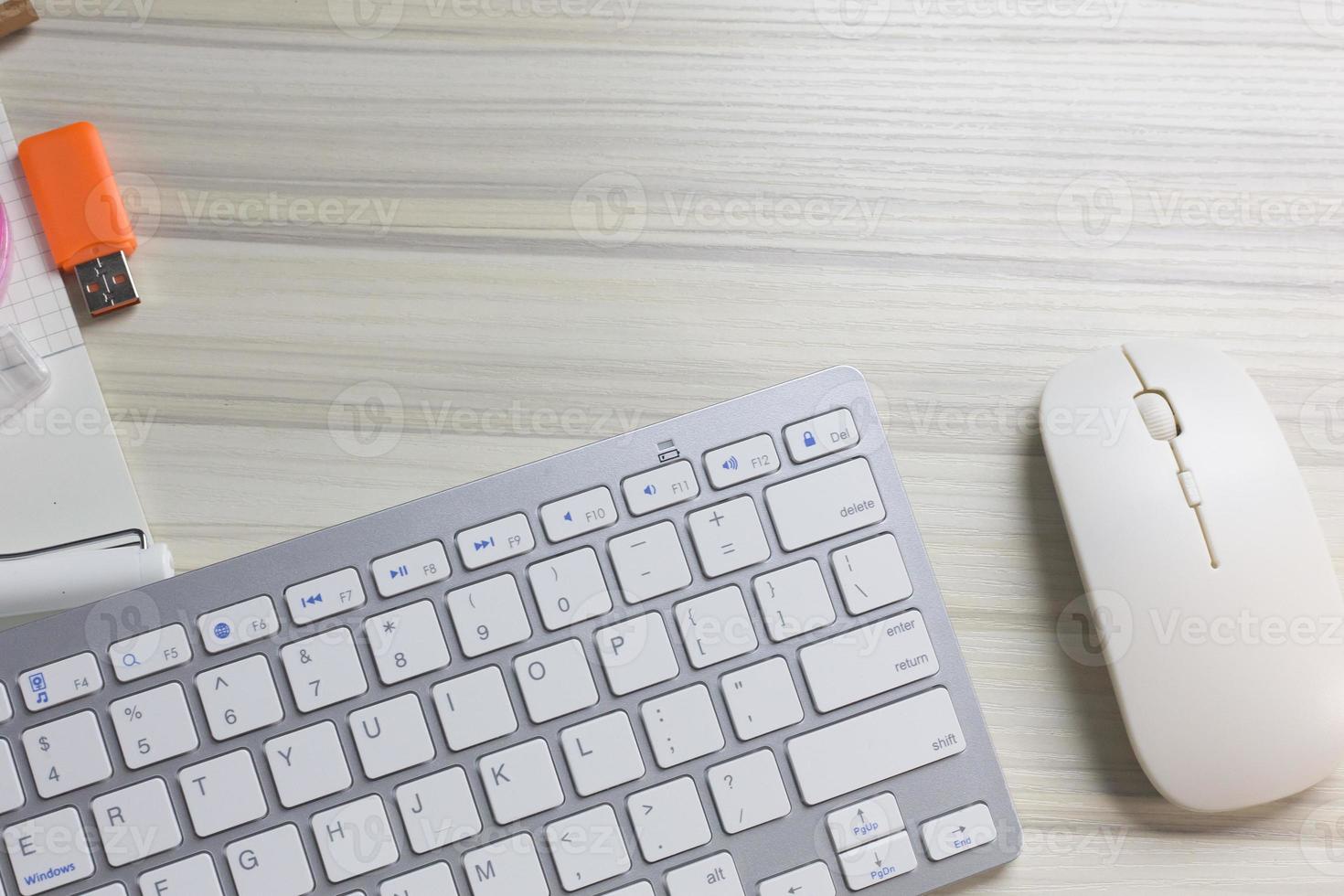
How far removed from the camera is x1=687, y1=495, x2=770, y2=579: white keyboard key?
50 cm

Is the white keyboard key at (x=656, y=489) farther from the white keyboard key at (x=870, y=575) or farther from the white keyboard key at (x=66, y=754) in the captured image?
the white keyboard key at (x=66, y=754)

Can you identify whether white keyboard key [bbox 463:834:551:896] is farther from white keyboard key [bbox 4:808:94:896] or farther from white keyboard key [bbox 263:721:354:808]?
white keyboard key [bbox 4:808:94:896]

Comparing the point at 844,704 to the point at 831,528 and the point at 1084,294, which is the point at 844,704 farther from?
the point at 1084,294

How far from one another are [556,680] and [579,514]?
0.08 m

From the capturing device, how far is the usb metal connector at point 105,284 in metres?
0.55

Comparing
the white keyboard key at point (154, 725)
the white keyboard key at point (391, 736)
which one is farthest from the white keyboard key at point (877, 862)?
the white keyboard key at point (154, 725)

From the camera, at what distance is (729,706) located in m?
0.49

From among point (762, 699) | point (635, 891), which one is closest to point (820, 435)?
point (762, 699)

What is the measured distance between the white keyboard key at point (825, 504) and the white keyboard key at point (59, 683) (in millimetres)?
338

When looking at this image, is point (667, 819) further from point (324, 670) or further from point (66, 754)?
point (66, 754)

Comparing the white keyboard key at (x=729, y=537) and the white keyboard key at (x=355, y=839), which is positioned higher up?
the white keyboard key at (x=729, y=537)

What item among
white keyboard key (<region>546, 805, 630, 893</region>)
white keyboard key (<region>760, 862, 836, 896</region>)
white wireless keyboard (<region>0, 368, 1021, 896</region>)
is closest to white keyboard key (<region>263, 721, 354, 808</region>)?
white wireless keyboard (<region>0, 368, 1021, 896</region>)

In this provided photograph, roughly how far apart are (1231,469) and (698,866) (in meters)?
0.34

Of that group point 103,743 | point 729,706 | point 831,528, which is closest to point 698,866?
point 729,706
